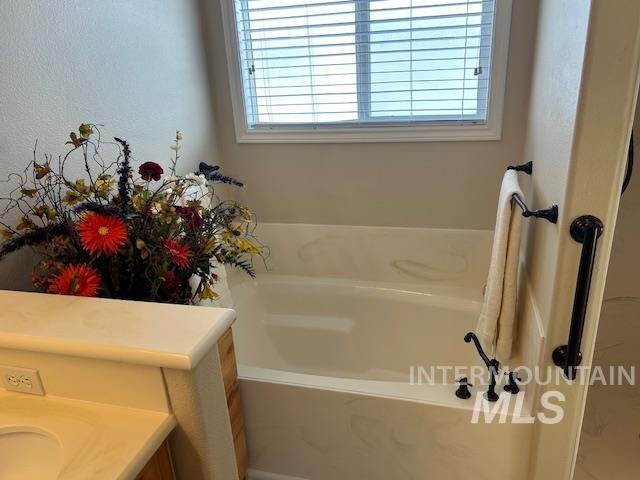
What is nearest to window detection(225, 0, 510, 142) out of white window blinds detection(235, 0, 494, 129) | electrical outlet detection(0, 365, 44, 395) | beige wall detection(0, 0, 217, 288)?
white window blinds detection(235, 0, 494, 129)

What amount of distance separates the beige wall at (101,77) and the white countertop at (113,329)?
378 mm

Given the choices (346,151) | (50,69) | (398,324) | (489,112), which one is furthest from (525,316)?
(50,69)

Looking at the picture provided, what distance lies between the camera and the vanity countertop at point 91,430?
2.87 feet

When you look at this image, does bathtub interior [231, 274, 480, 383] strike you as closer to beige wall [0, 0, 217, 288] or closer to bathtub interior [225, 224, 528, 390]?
bathtub interior [225, 224, 528, 390]

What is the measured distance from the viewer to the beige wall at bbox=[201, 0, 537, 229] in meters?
2.18

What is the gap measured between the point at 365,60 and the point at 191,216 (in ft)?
4.28

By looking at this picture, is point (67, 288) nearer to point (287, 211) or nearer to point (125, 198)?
point (125, 198)

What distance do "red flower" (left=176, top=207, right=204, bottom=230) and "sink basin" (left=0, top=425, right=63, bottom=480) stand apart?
585mm

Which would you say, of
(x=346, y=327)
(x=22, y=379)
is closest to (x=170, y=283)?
(x=22, y=379)

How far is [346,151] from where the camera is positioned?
236 cm

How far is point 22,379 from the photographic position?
1057 mm

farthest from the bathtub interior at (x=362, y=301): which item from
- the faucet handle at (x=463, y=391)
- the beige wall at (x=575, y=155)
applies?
Answer: the beige wall at (x=575, y=155)

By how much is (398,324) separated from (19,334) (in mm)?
1698

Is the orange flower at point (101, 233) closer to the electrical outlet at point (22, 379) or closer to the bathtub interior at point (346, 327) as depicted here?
the electrical outlet at point (22, 379)
